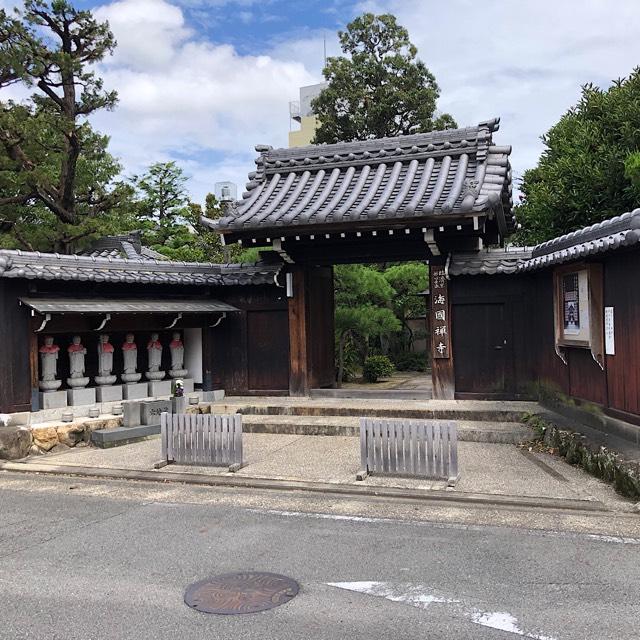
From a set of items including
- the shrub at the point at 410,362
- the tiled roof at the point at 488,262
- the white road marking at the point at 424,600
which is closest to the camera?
the white road marking at the point at 424,600

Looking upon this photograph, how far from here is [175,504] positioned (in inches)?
296

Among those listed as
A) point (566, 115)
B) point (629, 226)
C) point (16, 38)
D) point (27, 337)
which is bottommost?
point (27, 337)

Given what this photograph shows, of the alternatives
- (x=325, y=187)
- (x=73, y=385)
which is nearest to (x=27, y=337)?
(x=73, y=385)

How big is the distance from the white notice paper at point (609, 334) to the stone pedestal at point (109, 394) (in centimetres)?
891

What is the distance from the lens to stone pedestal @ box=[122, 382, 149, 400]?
42.0 feet

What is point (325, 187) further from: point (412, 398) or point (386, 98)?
point (386, 98)

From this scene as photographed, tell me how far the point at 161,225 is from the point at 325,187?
769 inches

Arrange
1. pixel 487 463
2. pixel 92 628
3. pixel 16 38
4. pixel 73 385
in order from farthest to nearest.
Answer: pixel 16 38, pixel 73 385, pixel 487 463, pixel 92 628

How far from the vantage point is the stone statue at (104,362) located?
12.4m

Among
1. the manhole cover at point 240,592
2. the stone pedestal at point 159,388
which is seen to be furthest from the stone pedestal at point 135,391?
the manhole cover at point 240,592

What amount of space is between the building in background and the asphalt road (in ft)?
144

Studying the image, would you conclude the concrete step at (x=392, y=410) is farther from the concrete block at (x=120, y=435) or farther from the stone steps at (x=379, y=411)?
the concrete block at (x=120, y=435)

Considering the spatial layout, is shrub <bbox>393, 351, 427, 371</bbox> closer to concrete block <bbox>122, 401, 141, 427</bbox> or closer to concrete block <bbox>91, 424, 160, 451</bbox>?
concrete block <bbox>91, 424, 160, 451</bbox>

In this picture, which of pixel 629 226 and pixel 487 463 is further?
pixel 487 463
